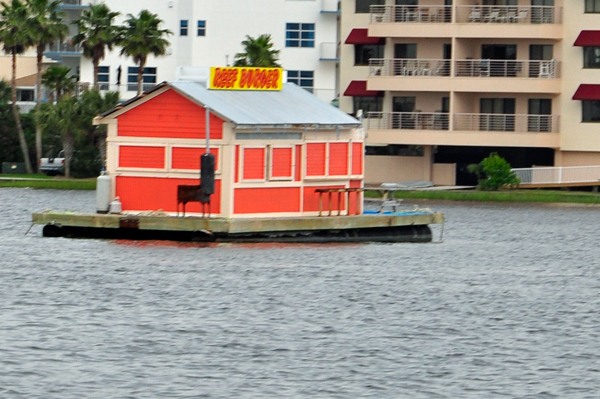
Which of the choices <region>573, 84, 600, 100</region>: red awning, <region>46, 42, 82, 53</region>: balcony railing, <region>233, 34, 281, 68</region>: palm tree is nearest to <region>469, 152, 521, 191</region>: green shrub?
<region>573, 84, 600, 100</region>: red awning

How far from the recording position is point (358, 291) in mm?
32656

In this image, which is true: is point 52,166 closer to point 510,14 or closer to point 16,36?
point 16,36

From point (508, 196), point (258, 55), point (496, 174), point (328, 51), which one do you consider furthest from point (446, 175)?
point (328, 51)

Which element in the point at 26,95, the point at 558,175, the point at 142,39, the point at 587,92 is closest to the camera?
the point at 587,92

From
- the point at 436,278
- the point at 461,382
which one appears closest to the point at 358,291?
the point at 436,278

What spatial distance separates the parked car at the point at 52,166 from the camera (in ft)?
271

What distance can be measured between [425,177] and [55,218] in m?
38.9

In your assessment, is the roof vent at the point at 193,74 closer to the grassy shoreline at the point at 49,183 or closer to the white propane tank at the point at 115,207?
the white propane tank at the point at 115,207

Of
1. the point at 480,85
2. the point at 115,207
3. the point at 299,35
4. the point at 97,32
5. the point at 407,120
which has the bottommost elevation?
the point at 115,207

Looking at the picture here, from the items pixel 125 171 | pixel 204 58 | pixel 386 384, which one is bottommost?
pixel 386 384

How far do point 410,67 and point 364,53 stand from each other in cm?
517

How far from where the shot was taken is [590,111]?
2849 inches

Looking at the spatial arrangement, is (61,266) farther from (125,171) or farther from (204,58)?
(204,58)

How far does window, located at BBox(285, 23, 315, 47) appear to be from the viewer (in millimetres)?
94812
